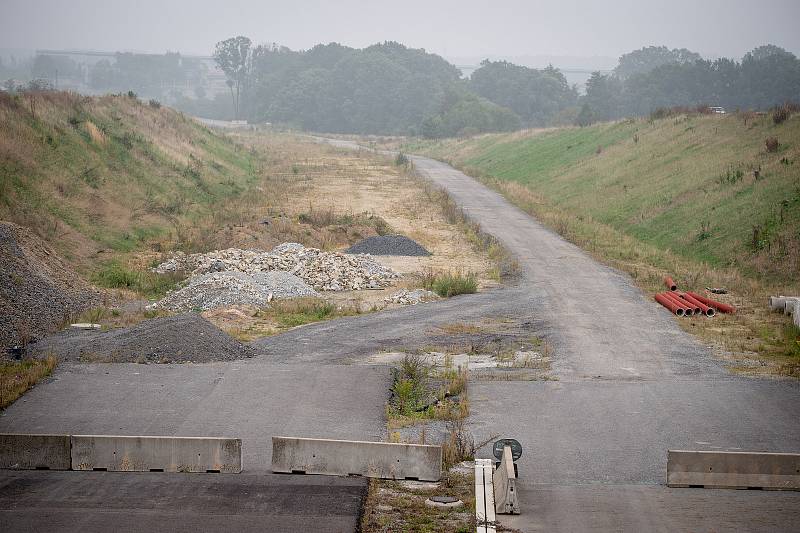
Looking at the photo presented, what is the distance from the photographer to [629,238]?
3938 centimetres

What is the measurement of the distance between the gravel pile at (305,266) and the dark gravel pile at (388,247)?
3018 mm

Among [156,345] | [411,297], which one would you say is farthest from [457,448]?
[411,297]

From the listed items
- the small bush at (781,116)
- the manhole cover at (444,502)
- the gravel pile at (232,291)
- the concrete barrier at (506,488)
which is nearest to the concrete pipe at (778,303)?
the gravel pile at (232,291)

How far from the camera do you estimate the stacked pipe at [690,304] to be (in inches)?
979

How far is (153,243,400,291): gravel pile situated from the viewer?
29281 mm

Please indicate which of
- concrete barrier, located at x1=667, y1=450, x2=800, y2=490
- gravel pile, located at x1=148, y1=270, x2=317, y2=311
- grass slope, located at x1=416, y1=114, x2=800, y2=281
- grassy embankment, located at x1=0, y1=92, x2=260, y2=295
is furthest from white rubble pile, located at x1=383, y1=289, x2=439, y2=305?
concrete barrier, located at x1=667, y1=450, x2=800, y2=490

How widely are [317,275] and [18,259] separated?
379 inches

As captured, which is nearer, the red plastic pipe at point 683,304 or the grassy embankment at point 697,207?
the grassy embankment at point 697,207

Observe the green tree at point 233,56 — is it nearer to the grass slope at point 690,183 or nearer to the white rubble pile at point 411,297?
the grass slope at point 690,183

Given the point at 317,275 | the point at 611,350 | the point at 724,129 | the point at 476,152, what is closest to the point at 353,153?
the point at 476,152

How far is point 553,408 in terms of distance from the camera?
16.9 metres

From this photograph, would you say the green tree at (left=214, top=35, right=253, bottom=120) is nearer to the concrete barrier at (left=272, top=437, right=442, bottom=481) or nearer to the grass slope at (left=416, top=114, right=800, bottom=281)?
the grass slope at (left=416, top=114, right=800, bottom=281)

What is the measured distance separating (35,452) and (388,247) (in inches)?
916

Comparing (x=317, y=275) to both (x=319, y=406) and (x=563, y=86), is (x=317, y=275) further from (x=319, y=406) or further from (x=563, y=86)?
(x=563, y=86)
